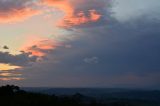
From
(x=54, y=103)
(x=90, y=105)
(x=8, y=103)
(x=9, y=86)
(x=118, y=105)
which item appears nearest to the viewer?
(x=8, y=103)

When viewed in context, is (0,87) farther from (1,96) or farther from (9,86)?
(1,96)

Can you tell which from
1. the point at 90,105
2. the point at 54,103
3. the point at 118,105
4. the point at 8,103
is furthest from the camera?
the point at 118,105

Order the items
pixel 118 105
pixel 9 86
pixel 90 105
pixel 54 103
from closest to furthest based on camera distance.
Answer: pixel 54 103, pixel 9 86, pixel 90 105, pixel 118 105

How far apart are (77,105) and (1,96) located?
19.5 m

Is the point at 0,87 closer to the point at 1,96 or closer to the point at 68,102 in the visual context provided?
the point at 1,96

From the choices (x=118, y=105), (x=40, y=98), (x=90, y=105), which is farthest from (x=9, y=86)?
(x=118, y=105)

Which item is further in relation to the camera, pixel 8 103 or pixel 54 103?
pixel 54 103

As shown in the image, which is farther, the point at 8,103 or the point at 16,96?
the point at 16,96

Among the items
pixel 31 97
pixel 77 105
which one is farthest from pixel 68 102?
pixel 31 97

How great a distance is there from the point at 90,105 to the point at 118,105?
5173 cm

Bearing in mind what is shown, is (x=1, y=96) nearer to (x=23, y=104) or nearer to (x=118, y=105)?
(x=23, y=104)

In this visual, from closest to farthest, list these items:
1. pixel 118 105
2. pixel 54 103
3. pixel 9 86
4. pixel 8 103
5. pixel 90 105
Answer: pixel 8 103
pixel 54 103
pixel 9 86
pixel 90 105
pixel 118 105

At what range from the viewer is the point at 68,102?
10144 cm

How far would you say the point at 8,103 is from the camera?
87438mm
